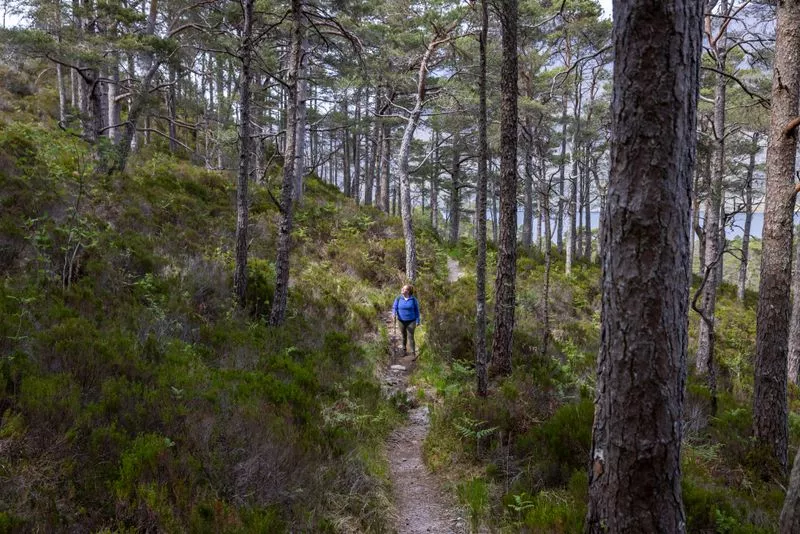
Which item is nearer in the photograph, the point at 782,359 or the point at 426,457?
the point at 782,359

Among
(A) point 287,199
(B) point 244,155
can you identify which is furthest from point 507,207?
(B) point 244,155

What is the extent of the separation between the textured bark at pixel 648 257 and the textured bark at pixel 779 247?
12.8 ft

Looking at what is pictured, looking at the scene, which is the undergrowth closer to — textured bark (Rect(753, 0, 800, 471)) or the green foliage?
the green foliage

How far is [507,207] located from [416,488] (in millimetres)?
4351

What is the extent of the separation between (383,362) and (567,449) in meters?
4.57

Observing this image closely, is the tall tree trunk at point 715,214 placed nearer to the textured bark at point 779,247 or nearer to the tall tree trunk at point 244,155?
the textured bark at point 779,247

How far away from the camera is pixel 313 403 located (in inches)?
210

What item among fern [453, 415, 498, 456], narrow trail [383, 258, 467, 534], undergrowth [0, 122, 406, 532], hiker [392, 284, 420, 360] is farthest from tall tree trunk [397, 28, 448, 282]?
fern [453, 415, 498, 456]

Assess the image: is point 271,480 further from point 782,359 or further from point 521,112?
point 521,112

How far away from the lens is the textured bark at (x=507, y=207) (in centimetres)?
673

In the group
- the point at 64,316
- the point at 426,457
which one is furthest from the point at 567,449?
the point at 64,316

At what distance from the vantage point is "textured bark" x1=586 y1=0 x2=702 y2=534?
7.16 ft

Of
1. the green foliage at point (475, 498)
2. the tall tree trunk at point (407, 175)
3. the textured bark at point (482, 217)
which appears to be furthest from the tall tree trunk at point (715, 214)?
the tall tree trunk at point (407, 175)

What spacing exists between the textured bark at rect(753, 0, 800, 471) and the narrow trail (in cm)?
385
